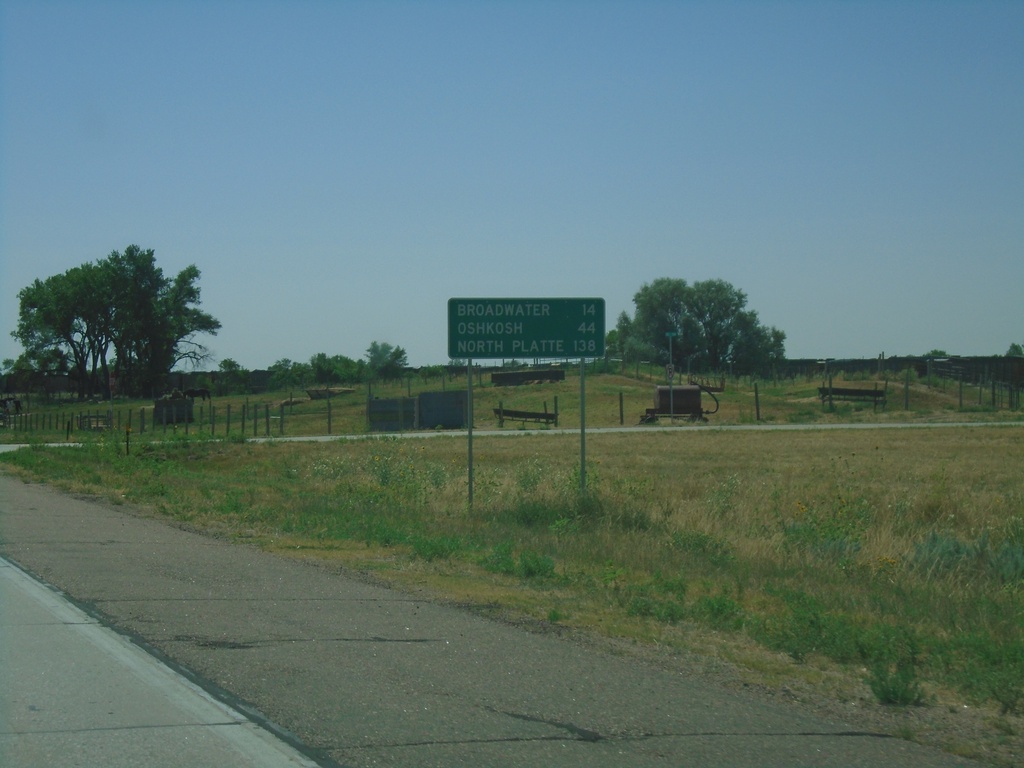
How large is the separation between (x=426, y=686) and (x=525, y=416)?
170 feet

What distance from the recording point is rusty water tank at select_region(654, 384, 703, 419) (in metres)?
56.3

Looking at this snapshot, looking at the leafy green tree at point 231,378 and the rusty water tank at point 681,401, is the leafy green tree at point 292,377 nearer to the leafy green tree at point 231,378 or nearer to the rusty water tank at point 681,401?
the leafy green tree at point 231,378

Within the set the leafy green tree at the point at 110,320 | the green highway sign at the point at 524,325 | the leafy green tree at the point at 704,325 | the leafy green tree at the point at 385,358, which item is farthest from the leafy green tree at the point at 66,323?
the green highway sign at the point at 524,325

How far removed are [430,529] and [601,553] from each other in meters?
3.24

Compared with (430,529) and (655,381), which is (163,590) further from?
(655,381)

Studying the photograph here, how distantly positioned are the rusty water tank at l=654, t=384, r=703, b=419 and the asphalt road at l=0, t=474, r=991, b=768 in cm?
4610

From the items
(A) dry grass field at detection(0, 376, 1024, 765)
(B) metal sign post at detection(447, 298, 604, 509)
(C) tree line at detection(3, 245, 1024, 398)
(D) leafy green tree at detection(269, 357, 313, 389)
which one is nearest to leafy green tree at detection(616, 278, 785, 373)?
(C) tree line at detection(3, 245, 1024, 398)

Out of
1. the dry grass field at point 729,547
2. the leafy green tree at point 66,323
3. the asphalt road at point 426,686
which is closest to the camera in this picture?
the asphalt road at point 426,686

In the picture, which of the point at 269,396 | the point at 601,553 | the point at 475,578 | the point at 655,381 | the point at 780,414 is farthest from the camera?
the point at 269,396

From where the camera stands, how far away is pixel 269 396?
98438 mm

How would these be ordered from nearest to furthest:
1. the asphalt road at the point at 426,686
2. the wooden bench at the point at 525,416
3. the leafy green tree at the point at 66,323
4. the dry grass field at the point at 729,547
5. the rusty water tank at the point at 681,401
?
the asphalt road at the point at 426,686 → the dry grass field at the point at 729,547 → the rusty water tank at the point at 681,401 → the wooden bench at the point at 525,416 → the leafy green tree at the point at 66,323

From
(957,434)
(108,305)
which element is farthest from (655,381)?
(108,305)

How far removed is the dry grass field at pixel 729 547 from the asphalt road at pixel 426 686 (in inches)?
26.1

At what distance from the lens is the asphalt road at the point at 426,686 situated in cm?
588
